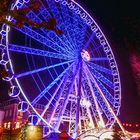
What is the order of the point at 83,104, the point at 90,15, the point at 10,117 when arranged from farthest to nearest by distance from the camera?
the point at 10,117, the point at 90,15, the point at 83,104

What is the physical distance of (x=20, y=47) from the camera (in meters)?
21.0

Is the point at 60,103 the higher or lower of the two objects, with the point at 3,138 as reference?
higher

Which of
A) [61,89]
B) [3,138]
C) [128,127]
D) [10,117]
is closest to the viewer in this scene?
[3,138]

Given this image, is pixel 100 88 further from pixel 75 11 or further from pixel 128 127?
pixel 128 127

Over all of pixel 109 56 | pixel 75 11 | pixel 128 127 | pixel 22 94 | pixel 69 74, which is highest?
pixel 75 11

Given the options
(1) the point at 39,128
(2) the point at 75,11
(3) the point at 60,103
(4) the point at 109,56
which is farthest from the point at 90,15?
(1) the point at 39,128

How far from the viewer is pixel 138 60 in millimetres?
20047

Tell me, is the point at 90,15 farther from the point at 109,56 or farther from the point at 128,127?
the point at 128,127

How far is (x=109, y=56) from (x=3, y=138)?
53.2 ft

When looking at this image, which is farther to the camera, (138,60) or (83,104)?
(83,104)

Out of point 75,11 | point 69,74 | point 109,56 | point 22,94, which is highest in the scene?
point 75,11

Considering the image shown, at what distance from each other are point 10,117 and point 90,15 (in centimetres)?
3383

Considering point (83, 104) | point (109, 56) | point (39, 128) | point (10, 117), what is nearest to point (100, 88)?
point (83, 104)

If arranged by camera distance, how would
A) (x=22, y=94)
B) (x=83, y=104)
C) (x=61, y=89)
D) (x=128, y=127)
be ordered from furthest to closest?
1. (x=128, y=127)
2. (x=83, y=104)
3. (x=61, y=89)
4. (x=22, y=94)
